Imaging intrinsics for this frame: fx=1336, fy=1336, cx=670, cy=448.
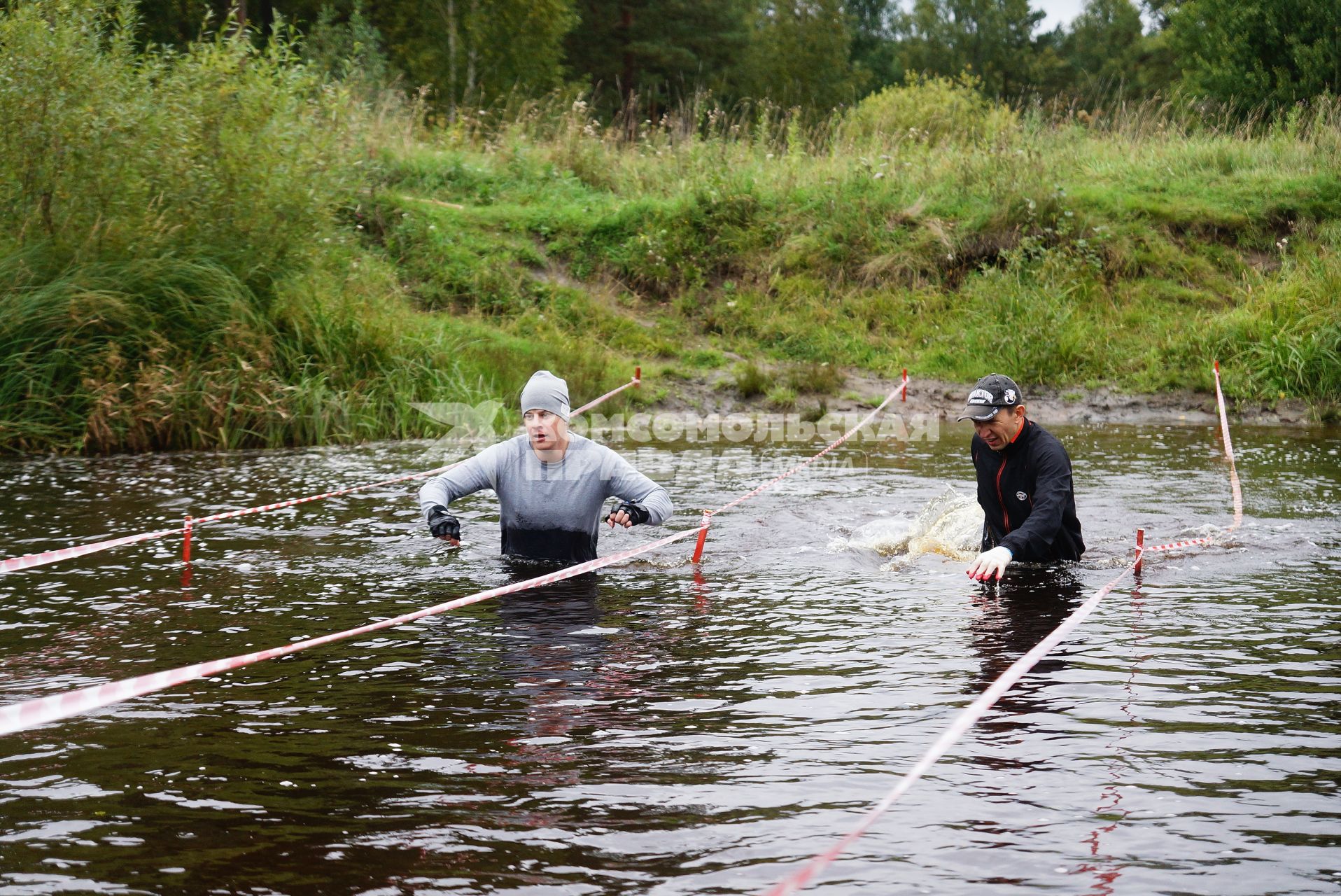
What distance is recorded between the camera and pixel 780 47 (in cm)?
5066

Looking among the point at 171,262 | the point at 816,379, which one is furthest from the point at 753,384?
the point at 171,262

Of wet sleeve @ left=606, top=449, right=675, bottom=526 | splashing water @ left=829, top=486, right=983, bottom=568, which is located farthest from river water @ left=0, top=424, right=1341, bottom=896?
wet sleeve @ left=606, top=449, right=675, bottom=526

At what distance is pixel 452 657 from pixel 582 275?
14252 millimetres

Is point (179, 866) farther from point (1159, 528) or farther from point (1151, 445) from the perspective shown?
point (1151, 445)

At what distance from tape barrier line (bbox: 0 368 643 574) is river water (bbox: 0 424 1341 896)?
0.18 meters

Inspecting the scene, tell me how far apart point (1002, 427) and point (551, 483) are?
2.68 m

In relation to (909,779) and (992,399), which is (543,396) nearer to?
(992,399)

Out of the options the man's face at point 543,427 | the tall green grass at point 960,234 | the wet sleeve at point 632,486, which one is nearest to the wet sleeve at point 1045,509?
the wet sleeve at point 632,486

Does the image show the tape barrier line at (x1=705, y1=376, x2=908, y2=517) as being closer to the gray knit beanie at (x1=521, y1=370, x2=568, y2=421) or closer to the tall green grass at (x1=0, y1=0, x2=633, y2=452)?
the gray knit beanie at (x1=521, y1=370, x2=568, y2=421)

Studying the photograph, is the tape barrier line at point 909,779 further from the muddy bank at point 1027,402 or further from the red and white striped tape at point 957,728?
the muddy bank at point 1027,402

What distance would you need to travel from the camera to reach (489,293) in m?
19.1

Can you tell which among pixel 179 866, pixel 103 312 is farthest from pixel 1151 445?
pixel 179 866

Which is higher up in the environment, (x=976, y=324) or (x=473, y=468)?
(x=976, y=324)

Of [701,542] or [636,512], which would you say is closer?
[636,512]
